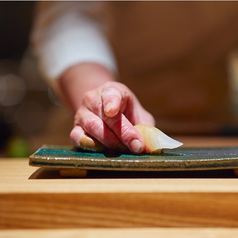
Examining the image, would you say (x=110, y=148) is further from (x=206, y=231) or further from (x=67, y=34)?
(x=67, y=34)

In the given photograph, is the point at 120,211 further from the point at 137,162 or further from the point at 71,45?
the point at 71,45

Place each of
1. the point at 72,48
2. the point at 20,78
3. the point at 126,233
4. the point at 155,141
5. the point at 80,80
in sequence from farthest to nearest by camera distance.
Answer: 1. the point at 20,78
2. the point at 72,48
3. the point at 80,80
4. the point at 155,141
5. the point at 126,233

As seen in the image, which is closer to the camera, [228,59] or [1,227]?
[1,227]

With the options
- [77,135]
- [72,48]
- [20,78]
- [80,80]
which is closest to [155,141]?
[77,135]

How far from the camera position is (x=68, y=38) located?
1425 millimetres

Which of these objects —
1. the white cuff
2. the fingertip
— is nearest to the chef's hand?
the fingertip

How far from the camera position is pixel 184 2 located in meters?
1.91

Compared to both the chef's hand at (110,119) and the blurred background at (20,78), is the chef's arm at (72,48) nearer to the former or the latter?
the chef's hand at (110,119)

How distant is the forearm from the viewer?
1.18 meters

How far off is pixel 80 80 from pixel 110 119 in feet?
1.41

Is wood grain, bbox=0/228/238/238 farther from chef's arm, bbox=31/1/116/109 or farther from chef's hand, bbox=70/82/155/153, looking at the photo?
chef's arm, bbox=31/1/116/109

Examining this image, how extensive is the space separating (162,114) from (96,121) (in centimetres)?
118

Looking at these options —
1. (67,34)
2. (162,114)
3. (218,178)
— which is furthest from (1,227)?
(162,114)

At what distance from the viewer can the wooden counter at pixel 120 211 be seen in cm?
65
